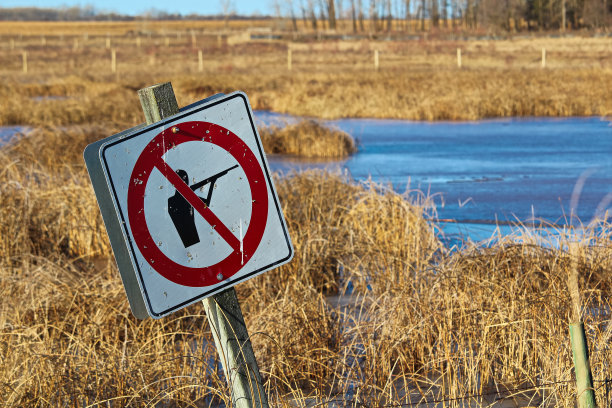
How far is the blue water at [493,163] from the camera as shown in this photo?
394 inches

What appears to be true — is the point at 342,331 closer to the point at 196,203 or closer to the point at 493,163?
the point at 196,203

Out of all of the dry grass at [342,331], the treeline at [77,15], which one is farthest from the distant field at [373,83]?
the treeline at [77,15]

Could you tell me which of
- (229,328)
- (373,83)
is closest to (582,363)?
(229,328)

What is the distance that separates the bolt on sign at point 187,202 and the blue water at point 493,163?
16.0 ft

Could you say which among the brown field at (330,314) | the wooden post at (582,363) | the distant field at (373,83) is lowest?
the distant field at (373,83)

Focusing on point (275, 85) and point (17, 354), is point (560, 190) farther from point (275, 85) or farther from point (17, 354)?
point (275, 85)

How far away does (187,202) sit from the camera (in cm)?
245

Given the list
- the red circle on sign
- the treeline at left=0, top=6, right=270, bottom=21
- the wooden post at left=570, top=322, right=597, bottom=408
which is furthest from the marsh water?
the treeline at left=0, top=6, right=270, bottom=21

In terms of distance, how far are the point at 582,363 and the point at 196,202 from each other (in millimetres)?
1282

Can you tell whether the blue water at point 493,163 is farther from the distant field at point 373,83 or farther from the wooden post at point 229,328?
the wooden post at point 229,328

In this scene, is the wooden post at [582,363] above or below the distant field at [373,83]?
above

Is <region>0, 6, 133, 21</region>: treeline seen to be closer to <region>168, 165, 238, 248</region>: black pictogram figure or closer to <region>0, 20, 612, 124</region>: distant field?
<region>0, 20, 612, 124</region>: distant field

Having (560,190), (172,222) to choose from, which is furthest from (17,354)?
(560,190)

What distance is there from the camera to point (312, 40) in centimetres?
7050
